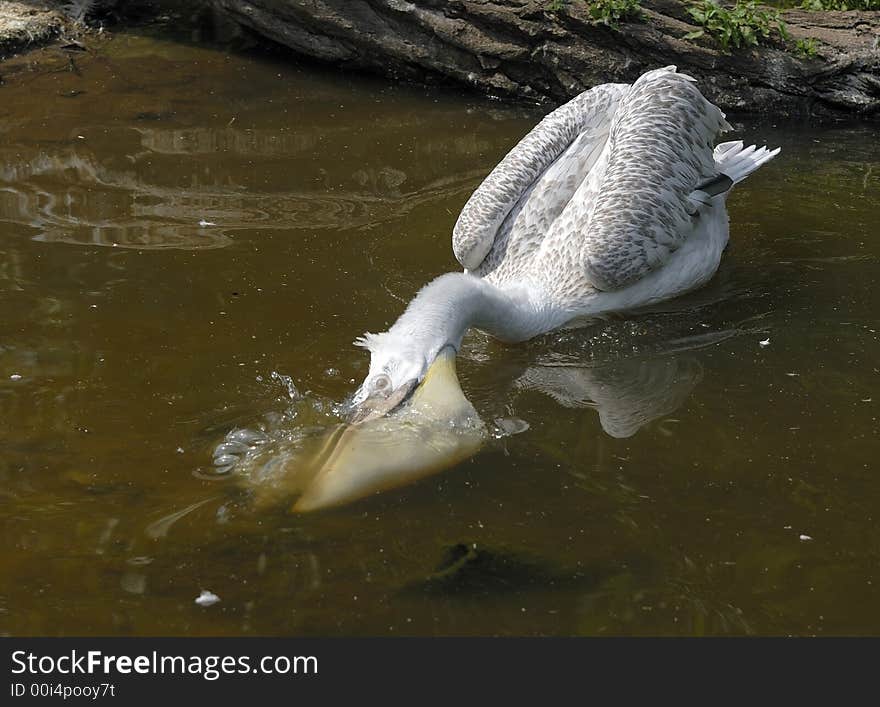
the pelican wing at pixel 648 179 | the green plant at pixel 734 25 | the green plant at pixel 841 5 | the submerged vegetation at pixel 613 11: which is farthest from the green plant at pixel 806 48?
the pelican wing at pixel 648 179

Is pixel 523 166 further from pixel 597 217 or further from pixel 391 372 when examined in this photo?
pixel 391 372

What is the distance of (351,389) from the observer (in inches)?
204

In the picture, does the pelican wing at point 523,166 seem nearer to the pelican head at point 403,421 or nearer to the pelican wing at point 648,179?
the pelican wing at point 648,179

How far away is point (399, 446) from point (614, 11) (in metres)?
5.75

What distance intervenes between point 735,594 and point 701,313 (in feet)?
8.36

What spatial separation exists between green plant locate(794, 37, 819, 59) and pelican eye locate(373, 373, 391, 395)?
19.1 ft

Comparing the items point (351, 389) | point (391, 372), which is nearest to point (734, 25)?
point (351, 389)

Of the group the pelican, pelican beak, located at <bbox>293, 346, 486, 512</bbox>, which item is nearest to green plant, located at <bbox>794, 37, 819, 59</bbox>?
the pelican

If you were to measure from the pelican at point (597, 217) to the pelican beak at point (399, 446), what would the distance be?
491 mm

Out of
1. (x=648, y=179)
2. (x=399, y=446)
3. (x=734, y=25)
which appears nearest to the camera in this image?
(x=399, y=446)

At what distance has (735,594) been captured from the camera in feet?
12.9

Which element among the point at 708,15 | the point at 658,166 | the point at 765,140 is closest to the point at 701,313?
the point at 658,166

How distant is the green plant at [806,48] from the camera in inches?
357

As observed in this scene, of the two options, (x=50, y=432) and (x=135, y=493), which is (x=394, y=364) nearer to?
(x=135, y=493)
